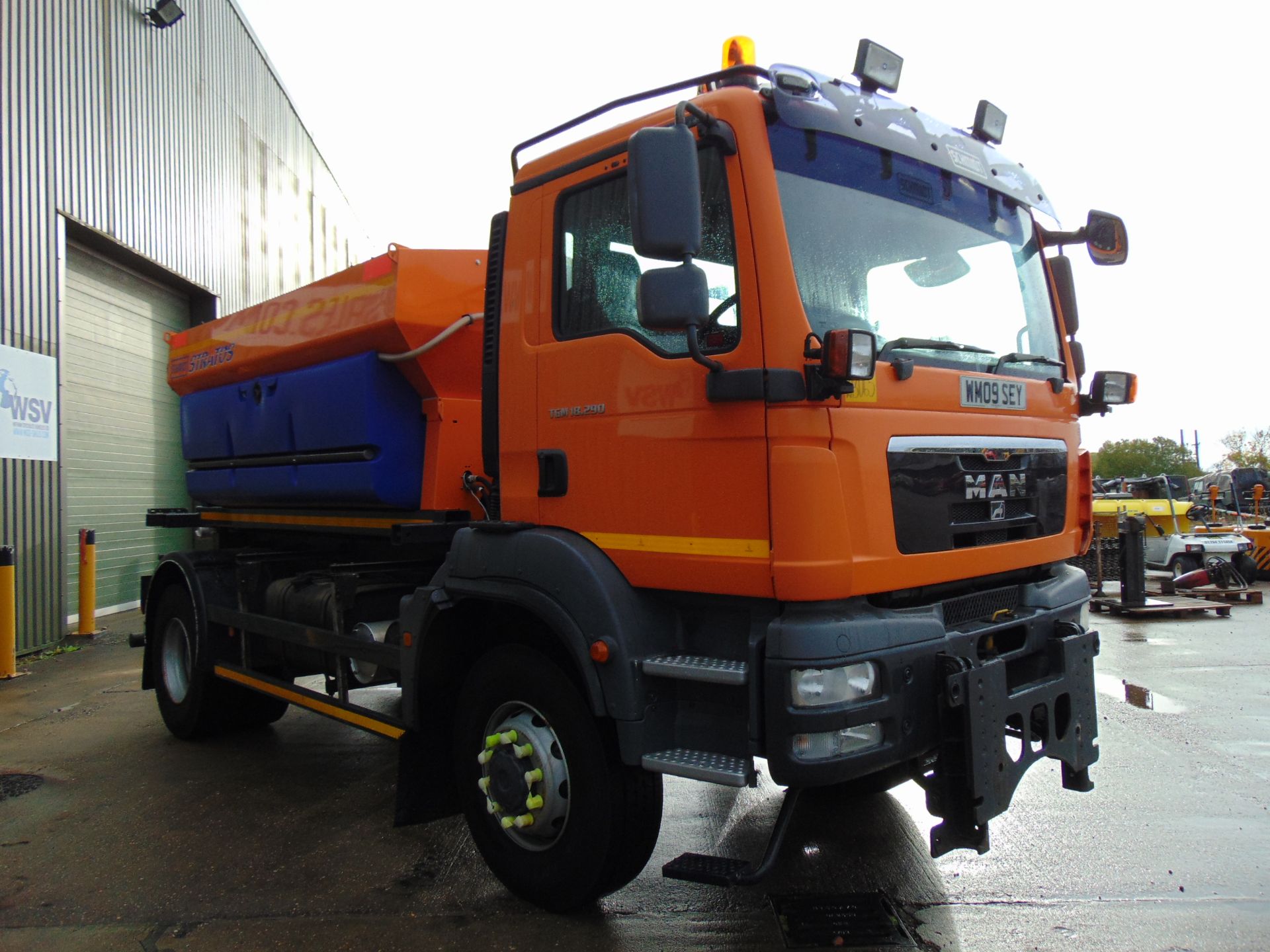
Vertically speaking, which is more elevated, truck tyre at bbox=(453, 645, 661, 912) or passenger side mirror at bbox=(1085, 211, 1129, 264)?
passenger side mirror at bbox=(1085, 211, 1129, 264)

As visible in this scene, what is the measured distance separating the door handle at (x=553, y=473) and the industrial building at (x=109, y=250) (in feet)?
24.8

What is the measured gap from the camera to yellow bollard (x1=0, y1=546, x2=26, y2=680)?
8.20m

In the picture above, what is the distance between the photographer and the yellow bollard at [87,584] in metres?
10.2

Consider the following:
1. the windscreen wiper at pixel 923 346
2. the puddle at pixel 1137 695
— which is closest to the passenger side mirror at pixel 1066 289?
the windscreen wiper at pixel 923 346

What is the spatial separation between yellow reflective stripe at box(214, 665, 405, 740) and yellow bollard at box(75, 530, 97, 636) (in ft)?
17.8

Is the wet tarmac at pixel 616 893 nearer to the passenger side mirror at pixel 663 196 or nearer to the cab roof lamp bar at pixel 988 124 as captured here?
the passenger side mirror at pixel 663 196

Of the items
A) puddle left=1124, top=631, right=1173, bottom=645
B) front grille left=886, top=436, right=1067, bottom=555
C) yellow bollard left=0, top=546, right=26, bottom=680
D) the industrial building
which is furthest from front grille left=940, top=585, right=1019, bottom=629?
the industrial building

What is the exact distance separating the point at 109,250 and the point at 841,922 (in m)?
11.3

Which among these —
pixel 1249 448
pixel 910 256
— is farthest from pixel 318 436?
pixel 1249 448

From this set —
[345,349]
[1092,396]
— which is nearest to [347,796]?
[345,349]

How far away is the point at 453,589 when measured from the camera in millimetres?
3809

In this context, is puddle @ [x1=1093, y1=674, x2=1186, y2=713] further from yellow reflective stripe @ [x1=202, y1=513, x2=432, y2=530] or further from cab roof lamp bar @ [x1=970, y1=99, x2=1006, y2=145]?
yellow reflective stripe @ [x1=202, y1=513, x2=432, y2=530]

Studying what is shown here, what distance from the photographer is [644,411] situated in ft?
10.8

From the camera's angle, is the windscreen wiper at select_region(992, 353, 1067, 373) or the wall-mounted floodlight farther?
the wall-mounted floodlight
